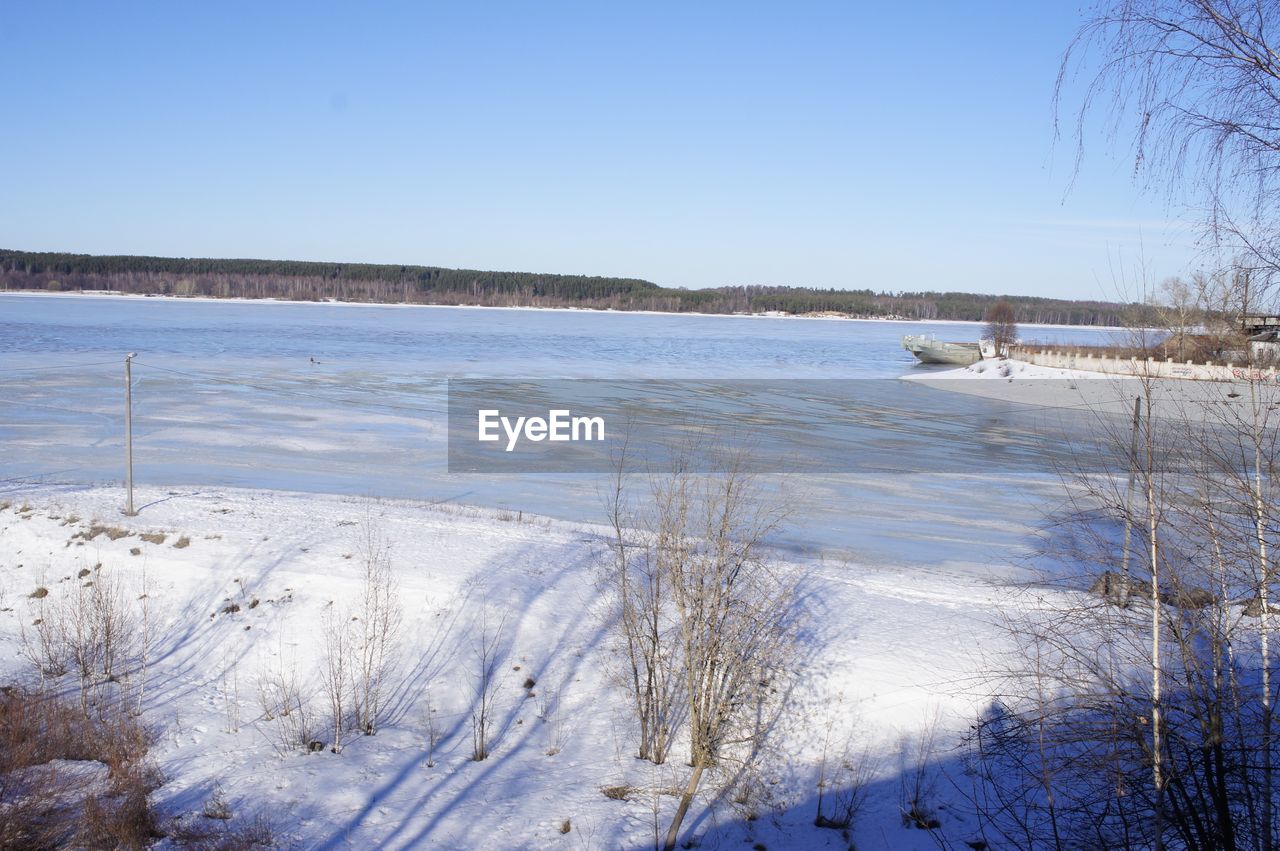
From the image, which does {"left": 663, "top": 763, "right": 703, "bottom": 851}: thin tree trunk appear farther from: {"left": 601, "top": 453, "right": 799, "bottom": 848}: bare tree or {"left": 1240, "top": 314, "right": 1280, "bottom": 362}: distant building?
{"left": 1240, "top": 314, "right": 1280, "bottom": 362}: distant building

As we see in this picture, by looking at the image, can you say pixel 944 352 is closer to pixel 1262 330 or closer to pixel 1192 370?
pixel 1192 370

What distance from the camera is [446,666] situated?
12.2 meters

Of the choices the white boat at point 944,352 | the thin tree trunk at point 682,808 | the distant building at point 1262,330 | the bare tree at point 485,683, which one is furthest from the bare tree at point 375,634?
the white boat at point 944,352

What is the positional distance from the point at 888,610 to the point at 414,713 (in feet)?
20.0

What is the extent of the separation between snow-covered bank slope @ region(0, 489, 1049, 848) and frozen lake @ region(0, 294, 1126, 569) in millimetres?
2494

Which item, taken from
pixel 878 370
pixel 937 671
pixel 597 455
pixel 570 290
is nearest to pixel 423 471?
pixel 597 455

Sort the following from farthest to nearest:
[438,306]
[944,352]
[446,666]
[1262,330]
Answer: [438,306] → [944,352] → [446,666] → [1262,330]

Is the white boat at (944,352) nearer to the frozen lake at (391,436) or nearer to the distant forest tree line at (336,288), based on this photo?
the frozen lake at (391,436)

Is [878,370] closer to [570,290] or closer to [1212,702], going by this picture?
[1212,702]

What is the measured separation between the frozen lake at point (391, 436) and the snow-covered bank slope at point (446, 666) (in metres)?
2.49

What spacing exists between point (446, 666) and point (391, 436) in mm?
14120

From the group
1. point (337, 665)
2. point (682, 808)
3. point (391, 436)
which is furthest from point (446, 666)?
point (391, 436)

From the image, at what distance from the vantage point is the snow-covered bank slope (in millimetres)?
9297

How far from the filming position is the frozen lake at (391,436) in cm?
1808
